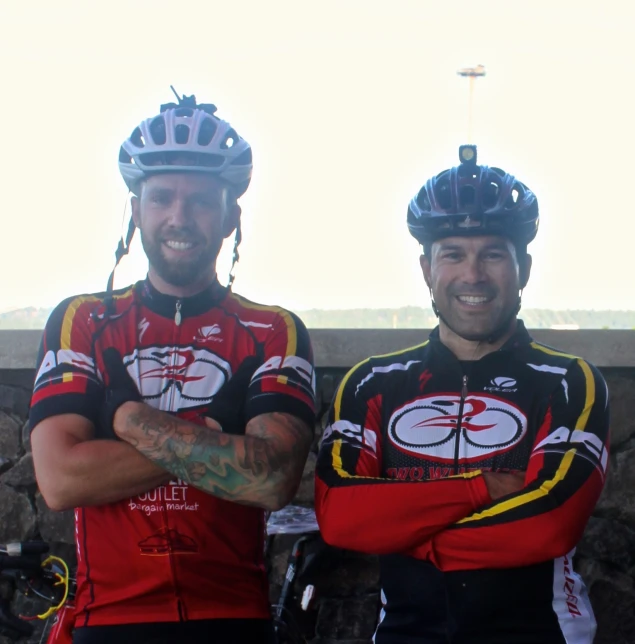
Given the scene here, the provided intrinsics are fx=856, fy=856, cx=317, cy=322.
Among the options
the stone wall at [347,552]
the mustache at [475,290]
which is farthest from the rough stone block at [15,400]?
the mustache at [475,290]

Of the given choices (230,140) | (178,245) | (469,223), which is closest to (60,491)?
(178,245)

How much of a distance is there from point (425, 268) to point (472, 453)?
0.83 metres

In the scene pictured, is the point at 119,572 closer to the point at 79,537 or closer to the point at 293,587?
the point at 79,537

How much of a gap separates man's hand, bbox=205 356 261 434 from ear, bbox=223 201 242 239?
56cm

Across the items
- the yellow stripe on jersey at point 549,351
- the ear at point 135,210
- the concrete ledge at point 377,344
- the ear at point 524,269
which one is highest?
the ear at point 135,210

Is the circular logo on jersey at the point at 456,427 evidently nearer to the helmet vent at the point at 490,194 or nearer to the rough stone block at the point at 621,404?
the helmet vent at the point at 490,194

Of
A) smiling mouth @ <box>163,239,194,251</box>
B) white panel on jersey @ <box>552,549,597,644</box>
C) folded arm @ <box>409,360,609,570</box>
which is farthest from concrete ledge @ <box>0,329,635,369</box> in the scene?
white panel on jersey @ <box>552,549,597,644</box>

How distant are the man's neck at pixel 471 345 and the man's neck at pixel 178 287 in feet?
3.04

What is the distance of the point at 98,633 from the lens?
106 inches

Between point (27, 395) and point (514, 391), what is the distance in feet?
8.66

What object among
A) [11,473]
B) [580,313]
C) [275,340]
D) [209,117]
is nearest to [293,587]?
[275,340]

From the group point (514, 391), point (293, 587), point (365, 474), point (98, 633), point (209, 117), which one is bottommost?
point (293, 587)

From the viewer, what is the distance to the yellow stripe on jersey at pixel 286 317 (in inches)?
120

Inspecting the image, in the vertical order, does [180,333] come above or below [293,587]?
above
